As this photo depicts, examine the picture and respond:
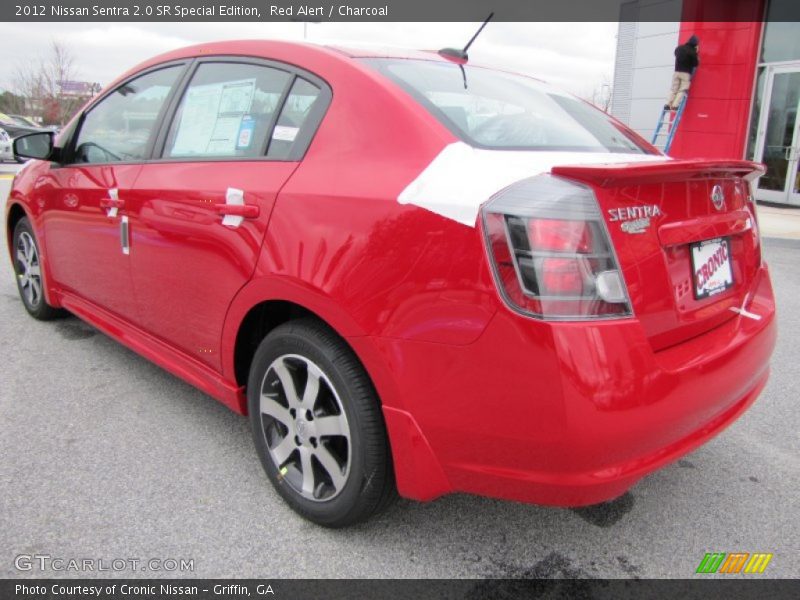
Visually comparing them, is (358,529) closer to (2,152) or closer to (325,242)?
(325,242)

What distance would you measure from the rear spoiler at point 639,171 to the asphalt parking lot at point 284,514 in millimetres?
1247

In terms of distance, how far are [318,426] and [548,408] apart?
860 millimetres

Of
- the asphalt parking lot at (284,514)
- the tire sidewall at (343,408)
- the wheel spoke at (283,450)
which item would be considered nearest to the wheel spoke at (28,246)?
the asphalt parking lot at (284,514)

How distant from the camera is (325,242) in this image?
1967 mm

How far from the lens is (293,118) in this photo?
2.29 meters

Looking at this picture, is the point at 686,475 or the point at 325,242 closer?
the point at 325,242

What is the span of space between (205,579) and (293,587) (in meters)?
0.28

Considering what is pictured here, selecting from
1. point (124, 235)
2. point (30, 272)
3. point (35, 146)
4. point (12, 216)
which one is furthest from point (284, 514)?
point (12, 216)

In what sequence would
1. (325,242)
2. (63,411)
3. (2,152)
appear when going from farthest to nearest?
(2,152), (63,411), (325,242)

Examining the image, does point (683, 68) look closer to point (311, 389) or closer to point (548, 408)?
point (311, 389)

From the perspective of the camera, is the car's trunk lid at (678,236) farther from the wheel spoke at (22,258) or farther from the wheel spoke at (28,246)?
the wheel spoke at (22,258)

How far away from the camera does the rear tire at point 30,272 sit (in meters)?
4.19

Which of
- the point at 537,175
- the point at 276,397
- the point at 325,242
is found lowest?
the point at 276,397

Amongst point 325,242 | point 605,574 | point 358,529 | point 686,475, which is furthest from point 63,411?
point 686,475
